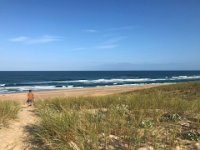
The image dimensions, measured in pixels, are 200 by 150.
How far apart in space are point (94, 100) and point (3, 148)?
18.2 feet

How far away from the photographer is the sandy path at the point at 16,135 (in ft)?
20.3

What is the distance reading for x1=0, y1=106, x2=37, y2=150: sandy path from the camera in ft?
20.3

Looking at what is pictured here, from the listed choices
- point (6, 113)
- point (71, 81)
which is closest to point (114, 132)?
point (6, 113)

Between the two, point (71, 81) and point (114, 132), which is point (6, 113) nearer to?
point (114, 132)

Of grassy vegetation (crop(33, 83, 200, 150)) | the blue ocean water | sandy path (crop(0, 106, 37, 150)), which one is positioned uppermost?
grassy vegetation (crop(33, 83, 200, 150))

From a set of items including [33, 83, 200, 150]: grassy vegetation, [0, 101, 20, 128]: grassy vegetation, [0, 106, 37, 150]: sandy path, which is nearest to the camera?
[33, 83, 200, 150]: grassy vegetation

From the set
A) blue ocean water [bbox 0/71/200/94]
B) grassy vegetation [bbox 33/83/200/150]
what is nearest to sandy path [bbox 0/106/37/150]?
grassy vegetation [bbox 33/83/200/150]

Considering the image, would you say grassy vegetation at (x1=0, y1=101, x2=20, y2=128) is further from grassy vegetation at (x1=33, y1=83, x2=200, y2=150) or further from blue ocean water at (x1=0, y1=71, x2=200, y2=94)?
blue ocean water at (x1=0, y1=71, x2=200, y2=94)

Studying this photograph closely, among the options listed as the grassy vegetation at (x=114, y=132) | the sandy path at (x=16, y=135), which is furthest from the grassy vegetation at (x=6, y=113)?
the grassy vegetation at (x=114, y=132)

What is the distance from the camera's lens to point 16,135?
702cm

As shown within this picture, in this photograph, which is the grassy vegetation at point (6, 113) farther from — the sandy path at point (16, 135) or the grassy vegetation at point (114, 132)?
the grassy vegetation at point (114, 132)

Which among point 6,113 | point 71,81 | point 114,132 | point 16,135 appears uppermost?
point 6,113

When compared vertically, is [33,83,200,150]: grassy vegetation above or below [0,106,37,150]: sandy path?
above

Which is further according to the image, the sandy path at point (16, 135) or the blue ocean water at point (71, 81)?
the blue ocean water at point (71, 81)
